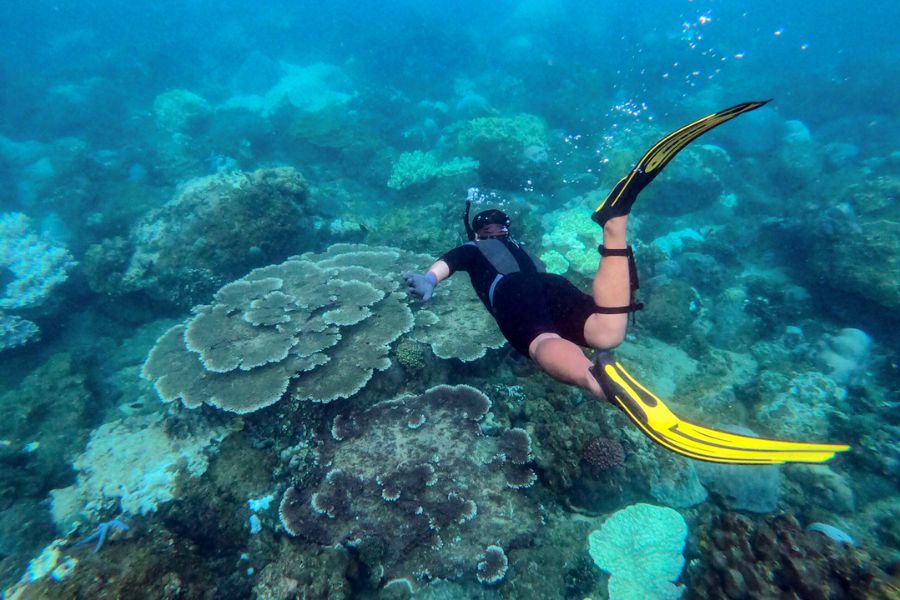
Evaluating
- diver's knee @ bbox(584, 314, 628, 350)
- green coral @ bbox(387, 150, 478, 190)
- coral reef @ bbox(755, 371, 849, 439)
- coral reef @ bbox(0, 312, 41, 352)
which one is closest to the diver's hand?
diver's knee @ bbox(584, 314, 628, 350)

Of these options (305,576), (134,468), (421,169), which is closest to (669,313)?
(305,576)

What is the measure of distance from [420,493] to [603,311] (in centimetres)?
302

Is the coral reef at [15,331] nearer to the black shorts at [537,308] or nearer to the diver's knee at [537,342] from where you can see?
the black shorts at [537,308]

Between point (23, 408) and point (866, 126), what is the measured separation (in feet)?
113

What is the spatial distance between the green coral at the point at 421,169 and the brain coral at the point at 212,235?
16.6 feet

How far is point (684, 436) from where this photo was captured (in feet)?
9.14

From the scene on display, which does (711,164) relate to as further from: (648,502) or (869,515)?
(648,502)

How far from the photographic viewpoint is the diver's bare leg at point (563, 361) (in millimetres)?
3043

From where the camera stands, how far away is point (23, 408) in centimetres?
686

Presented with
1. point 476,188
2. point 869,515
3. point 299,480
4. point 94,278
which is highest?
point 476,188

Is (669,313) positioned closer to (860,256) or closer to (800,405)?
(800,405)

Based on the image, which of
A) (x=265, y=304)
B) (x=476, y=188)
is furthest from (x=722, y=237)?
(x=265, y=304)

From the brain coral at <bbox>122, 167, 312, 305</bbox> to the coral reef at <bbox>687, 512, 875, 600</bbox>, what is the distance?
9362 millimetres

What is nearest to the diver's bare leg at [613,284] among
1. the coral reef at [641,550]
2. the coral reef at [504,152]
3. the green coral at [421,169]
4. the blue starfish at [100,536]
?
the coral reef at [641,550]
